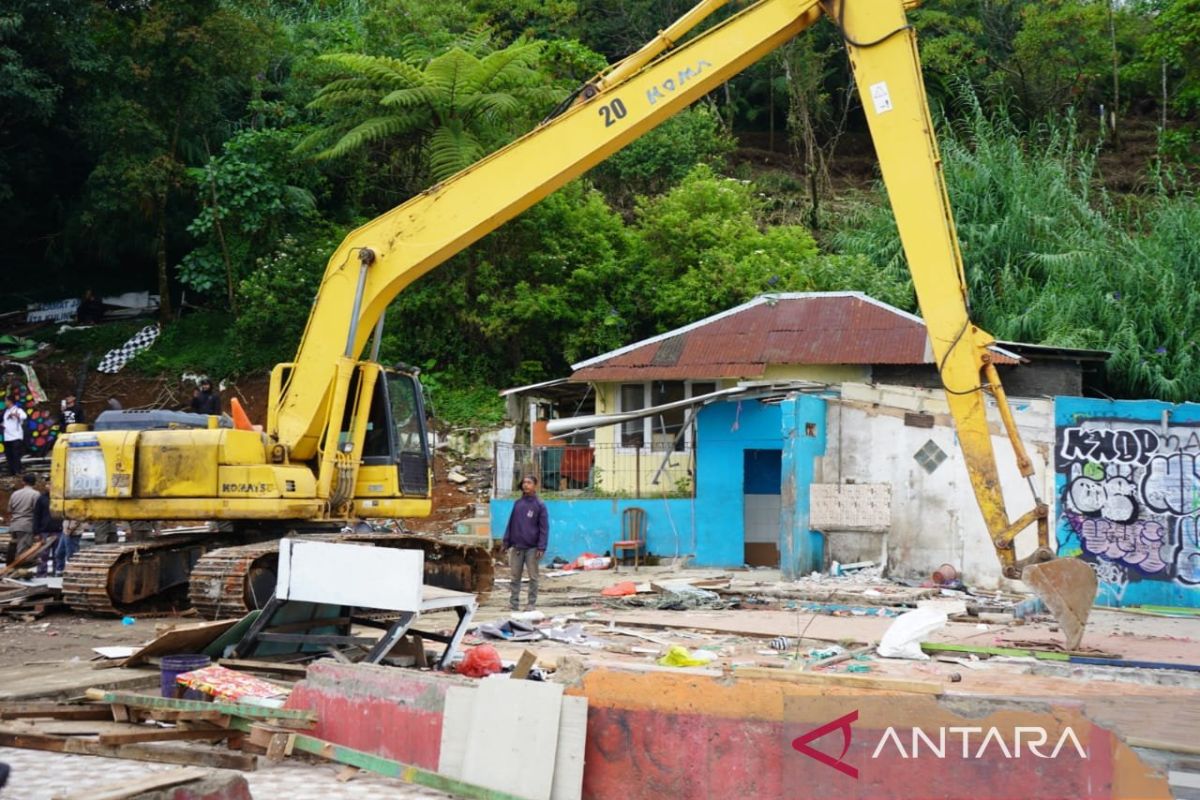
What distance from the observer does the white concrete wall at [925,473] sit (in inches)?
768

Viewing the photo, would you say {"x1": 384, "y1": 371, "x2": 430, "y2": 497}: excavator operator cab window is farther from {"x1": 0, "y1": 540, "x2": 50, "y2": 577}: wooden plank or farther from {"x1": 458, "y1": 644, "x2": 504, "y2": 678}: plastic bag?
{"x1": 0, "y1": 540, "x2": 50, "y2": 577}: wooden plank

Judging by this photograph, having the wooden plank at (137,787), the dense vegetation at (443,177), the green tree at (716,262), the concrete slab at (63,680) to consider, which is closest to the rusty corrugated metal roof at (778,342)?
the green tree at (716,262)

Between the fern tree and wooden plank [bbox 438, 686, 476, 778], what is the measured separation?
2292 cm

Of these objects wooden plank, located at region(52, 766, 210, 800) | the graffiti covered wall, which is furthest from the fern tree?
wooden plank, located at region(52, 766, 210, 800)

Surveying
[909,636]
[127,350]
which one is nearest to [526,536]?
[909,636]

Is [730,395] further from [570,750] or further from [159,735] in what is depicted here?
[570,750]

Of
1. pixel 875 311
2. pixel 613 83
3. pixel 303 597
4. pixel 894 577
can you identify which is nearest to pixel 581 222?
pixel 875 311

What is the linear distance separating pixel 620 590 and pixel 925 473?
18.5ft

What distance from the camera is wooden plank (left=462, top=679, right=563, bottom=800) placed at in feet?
24.4

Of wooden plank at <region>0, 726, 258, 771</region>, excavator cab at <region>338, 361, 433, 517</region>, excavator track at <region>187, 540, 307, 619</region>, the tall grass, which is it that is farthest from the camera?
the tall grass

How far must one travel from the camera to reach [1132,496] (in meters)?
17.0

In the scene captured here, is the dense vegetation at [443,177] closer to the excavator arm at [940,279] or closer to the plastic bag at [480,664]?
the excavator arm at [940,279]

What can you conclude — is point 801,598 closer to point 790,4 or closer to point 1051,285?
point 790,4

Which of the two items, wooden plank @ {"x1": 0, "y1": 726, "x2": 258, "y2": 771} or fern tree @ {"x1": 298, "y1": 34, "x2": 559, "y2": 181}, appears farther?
fern tree @ {"x1": 298, "y1": 34, "x2": 559, "y2": 181}
